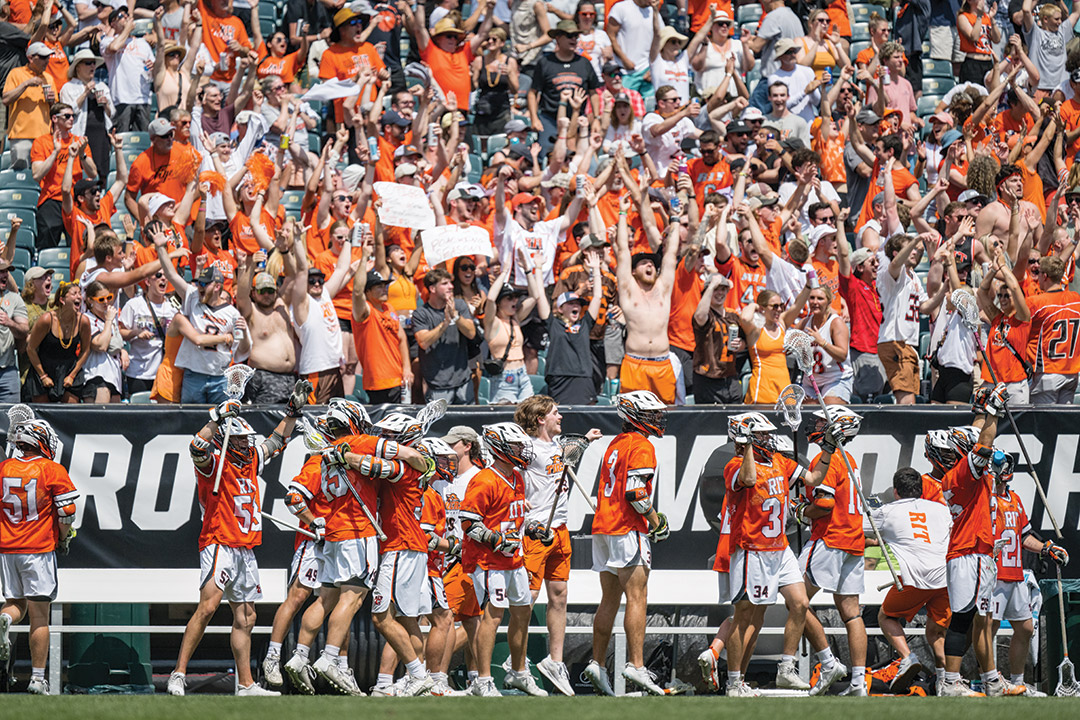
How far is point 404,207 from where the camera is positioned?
14.0 metres

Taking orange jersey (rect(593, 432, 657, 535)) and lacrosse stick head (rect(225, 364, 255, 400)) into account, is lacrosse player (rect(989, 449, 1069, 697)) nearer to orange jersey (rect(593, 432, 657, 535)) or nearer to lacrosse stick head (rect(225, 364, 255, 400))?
orange jersey (rect(593, 432, 657, 535))

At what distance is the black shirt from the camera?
16.7m

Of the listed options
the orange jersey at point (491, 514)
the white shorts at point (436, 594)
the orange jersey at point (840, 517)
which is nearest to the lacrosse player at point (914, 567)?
the orange jersey at point (840, 517)

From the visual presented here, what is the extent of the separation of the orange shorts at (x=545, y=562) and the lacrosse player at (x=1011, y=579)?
3063 millimetres

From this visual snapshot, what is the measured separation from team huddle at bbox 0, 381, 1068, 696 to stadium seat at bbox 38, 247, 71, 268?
14.6 feet

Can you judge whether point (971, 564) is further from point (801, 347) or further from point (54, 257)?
point (54, 257)

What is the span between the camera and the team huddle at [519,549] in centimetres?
1011

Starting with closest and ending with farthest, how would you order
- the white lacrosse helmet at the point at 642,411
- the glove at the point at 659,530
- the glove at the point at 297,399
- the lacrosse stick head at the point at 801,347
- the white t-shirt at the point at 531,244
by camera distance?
1. the glove at the point at 659,530
2. the white lacrosse helmet at the point at 642,411
3. the glove at the point at 297,399
4. the lacrosse stick head at the point at 801,347
5. the white t-shirt at the point at 531,244

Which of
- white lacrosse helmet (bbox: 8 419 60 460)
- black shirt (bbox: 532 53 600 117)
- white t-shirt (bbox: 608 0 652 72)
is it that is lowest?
white lacrosse helmet (bbox: 8 419 60 460)

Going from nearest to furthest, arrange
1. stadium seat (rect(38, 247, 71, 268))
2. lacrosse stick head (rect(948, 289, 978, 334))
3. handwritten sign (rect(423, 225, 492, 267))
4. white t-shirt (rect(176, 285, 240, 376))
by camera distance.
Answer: white t-shirt (rect(176, 285, 240, 376)) < lacrosse stick head (rect(948, 289, 978, 334)) < handwritten sign (rect(423, 225, 492, 267)) < stadium seat (rect(38, 247, 71, 268))

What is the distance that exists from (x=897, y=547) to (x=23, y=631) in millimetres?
6443

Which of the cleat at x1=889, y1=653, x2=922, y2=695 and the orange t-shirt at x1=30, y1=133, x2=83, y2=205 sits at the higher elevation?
the orange t-shirt at x1=30, y1=133, x2=83, y2=205

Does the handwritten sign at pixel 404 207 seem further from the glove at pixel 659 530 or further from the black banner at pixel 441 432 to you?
the glove at pixel 659 530

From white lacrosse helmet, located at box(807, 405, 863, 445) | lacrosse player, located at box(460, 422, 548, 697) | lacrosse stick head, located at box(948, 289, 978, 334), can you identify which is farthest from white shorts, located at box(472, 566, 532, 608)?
lacrosse stick head, located at box(948, 289, 978, 334)
